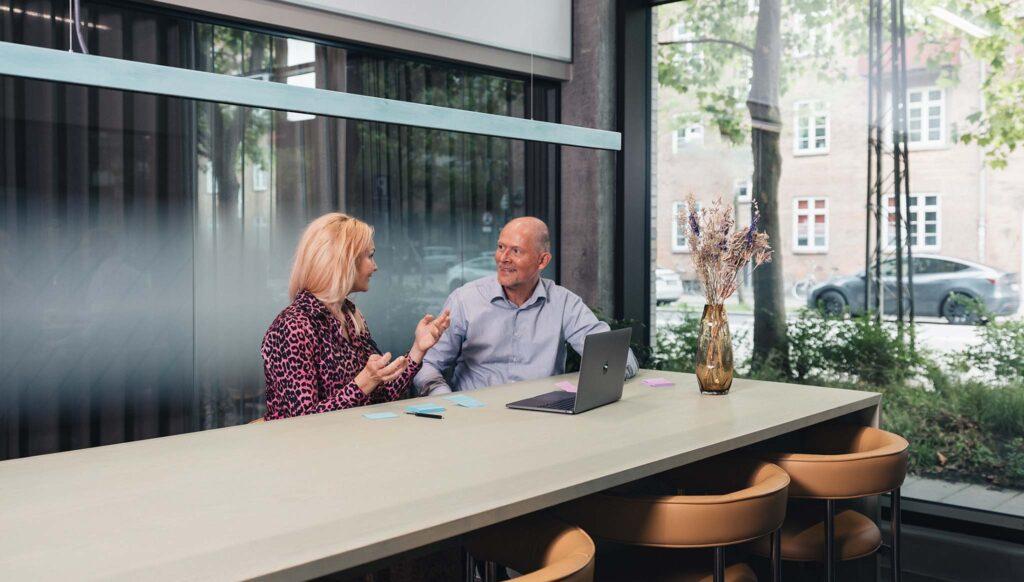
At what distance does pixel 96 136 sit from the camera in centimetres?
377

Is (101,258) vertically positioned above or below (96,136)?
below

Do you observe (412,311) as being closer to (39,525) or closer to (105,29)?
(105,29)

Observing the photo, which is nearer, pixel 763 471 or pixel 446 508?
pixel 446 508

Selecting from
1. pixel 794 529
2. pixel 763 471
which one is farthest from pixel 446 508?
pixel 794 529

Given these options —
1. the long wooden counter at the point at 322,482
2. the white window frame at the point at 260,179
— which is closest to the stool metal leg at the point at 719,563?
the long wooden counter at the point at 322,482

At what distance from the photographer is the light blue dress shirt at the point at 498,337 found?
4004mm

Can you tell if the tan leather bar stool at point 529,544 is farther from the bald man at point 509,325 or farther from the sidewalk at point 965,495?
the sidewalk at point 965,495

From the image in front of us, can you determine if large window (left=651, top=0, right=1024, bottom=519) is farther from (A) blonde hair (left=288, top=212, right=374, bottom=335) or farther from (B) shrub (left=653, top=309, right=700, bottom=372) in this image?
(A) blonde hair (left=288, top=212, right=374, bottom=335)

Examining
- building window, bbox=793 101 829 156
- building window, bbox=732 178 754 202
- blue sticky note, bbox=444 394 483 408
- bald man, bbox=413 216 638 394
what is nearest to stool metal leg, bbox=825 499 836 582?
blue sticky note, bbox=444 394 483 408

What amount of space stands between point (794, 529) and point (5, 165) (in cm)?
309

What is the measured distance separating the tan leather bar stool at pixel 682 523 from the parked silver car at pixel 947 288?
2.44 metres

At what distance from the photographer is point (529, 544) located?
2.08 meters

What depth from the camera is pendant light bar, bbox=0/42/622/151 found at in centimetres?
203

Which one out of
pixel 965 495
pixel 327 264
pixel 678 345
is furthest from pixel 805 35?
pixel 327 264
